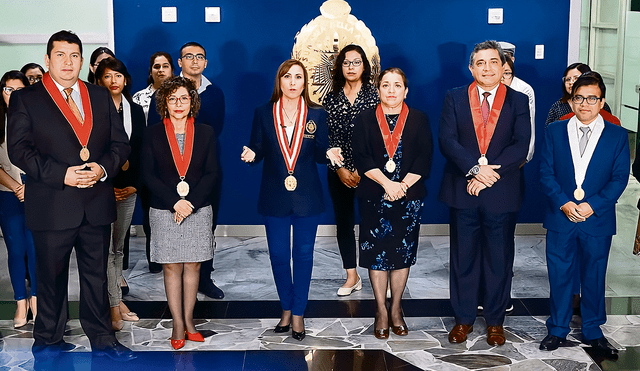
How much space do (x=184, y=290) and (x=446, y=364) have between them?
1.45m

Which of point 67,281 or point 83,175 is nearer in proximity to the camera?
point 83,175

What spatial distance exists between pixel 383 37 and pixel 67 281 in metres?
3.43

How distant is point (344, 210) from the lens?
5.14 m

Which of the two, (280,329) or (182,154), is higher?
(182,154)

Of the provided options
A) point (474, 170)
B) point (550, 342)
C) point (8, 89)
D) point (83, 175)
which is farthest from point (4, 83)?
point (550, 342)

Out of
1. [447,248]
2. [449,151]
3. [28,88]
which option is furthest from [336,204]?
[28,88]

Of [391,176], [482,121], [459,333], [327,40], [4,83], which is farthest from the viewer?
[327,40]

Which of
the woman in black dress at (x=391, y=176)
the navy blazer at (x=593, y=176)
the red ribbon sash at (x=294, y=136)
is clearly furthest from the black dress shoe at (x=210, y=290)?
the navy blazer at (x=593, y=176)

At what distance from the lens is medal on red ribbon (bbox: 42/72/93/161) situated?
3.88 metres

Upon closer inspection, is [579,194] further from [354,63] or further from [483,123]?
[354,63]

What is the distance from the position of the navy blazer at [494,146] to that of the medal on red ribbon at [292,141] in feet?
2.49

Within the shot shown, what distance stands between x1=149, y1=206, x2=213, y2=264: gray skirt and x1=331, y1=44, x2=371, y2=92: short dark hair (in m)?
1.31

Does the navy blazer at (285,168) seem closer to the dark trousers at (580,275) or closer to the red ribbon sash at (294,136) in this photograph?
the red ribbon sash at (294,136)

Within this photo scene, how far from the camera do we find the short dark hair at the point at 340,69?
4.86 m
